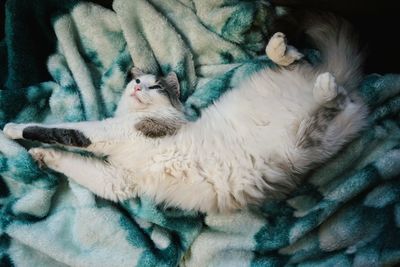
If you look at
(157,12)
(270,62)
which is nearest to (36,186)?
(157,12)

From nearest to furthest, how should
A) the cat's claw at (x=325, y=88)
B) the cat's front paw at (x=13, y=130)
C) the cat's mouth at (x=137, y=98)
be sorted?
the cat's claw at (x=325, y=88) < the cat's front paw at (x=13, y=130) < the cat's mouth at (x=137, y=98)

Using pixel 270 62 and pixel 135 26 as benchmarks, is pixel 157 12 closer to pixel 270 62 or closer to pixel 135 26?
pixel 135 26

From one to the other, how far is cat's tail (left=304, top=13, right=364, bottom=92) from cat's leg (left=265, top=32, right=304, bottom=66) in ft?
0.32

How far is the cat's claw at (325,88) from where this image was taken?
4.06 feet

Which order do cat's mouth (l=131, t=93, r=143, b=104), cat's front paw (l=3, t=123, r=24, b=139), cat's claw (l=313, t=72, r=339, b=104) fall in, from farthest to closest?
1. cat's mouth (l=131, t=93, r=143, b=104)
2. cat's front paw (l=3, t=123, r=24, b=139)
3. cat's claw (l=313, t=72, r=339, b=104)

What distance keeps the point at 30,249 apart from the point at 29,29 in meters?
0.79

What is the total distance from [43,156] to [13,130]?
0.40 feet

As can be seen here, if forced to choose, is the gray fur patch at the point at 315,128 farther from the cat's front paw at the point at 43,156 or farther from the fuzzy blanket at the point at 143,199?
the cat's front paw at the point at 43,156

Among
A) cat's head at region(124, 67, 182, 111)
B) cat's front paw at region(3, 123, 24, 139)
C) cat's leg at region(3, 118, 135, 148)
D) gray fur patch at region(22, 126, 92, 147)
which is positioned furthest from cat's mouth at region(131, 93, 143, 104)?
cat's front paw at region(3, 123, 24, 139)

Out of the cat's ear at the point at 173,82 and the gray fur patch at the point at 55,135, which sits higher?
the cat's ear at the point at 173,82

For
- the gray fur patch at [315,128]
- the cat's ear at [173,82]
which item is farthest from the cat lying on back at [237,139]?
the cat's ear at [173,82]

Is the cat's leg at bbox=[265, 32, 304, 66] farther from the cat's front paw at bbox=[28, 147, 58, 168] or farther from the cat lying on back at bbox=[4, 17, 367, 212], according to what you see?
the cat's front paw at bbox=[28, 147, 58, 168]

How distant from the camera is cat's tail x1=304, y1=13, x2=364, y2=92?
139 centimetres

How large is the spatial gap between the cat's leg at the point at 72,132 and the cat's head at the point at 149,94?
12 centimetres
